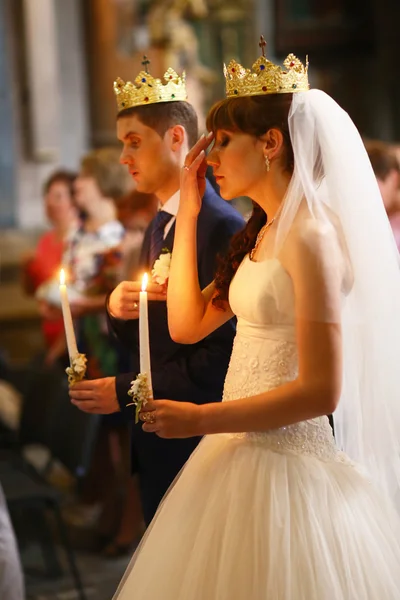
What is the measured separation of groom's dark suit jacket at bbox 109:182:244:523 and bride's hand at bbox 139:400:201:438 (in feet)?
1.47

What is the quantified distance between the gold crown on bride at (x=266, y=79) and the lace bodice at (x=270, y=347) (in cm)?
36

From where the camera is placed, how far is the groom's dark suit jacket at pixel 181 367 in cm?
255

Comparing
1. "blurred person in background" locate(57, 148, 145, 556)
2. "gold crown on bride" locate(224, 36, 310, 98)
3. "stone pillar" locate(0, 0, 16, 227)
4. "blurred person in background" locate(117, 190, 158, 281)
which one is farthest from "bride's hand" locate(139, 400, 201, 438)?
"stone pillar" locate(0, 0, 16, 227)

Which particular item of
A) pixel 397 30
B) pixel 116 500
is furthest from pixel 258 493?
pixel 397 30

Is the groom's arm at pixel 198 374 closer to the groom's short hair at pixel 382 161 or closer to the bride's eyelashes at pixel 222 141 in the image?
the bride's eyelashes at pixel 222 141

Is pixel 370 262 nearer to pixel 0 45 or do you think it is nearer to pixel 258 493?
pixel 258 493

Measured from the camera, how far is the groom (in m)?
2.57

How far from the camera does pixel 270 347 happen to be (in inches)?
84.5

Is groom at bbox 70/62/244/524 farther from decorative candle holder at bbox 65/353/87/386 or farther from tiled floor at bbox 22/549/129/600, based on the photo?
tiled floor at bbox 22/549/129/600

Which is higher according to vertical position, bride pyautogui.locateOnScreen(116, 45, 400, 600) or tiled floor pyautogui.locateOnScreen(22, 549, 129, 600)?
bride pyautogui.locateOnScreen(116, 45, 400, 600)

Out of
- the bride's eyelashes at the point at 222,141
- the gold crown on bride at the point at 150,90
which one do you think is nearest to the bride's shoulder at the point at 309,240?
the bride's eyelashes at the point at 222,141

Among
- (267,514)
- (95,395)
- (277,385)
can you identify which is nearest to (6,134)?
(95,395)

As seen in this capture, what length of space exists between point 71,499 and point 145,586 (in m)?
3.64

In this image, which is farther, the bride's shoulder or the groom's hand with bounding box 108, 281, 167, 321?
the groom's hand with bounding box 108, 281, 167, 321
